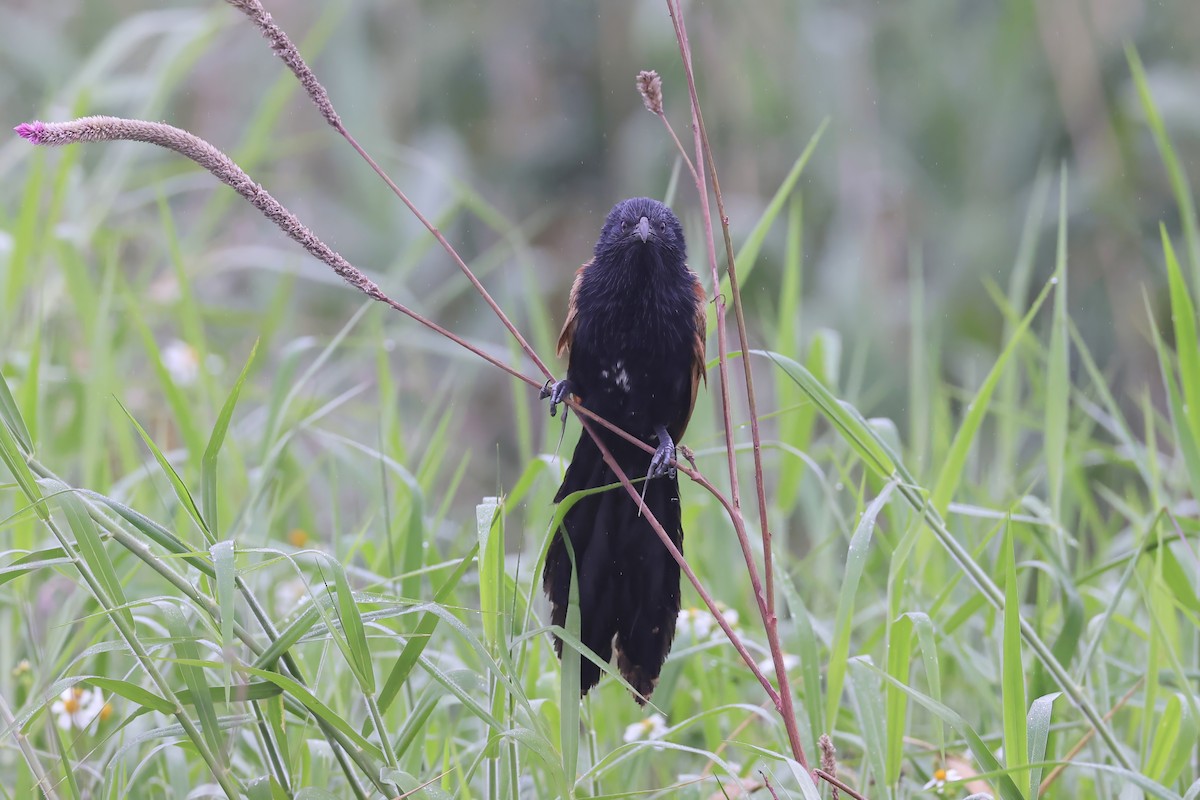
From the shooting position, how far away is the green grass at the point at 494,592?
1495 millimetres

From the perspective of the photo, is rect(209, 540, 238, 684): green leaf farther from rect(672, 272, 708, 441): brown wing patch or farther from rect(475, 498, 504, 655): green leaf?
rect(672, 272, 708, 441): brown wing patch

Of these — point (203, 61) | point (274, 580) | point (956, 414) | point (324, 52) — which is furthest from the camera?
point (203, 61)

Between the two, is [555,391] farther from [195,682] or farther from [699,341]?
[195,682]

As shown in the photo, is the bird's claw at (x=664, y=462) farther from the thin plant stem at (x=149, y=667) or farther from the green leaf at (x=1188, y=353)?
the green leaf at (x=1188, y=353)

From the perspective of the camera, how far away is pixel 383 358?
2.59m

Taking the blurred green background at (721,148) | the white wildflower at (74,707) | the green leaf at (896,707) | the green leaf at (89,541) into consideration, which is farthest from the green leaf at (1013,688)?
the blurred green background at (721,148)

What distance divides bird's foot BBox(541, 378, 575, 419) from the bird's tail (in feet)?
0.40

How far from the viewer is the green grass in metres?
1.50

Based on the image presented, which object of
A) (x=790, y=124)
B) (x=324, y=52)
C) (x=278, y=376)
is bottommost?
(x=278, y=376)

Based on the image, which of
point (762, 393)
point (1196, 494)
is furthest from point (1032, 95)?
point (1196, 494)

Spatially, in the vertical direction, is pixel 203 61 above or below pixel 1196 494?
above

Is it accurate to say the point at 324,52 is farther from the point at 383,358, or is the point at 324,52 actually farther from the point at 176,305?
the point at 383,358

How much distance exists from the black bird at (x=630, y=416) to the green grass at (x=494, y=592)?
9 centimetres

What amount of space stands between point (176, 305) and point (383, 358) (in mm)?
936
